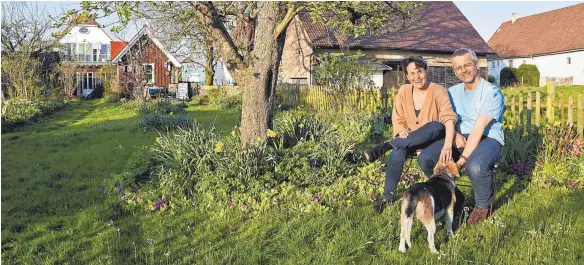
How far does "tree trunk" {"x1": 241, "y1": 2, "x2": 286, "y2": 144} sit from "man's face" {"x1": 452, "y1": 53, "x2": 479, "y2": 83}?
2441 mm

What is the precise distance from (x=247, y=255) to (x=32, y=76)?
21.8m

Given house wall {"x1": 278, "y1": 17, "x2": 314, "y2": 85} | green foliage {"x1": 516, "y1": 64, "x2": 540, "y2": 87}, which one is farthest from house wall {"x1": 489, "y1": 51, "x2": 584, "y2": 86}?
house wall {"x1": 278, "y1": 17, "x2": 314, "y2": 85}

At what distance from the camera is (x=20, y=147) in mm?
9570

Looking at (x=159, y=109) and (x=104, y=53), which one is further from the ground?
(x=104, y=53)

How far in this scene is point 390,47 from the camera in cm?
2658

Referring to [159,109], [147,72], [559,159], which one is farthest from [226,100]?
[559,159]

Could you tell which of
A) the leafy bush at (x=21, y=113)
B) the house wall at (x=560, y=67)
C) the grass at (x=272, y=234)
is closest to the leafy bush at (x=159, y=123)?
the leafy bush at (x=21, y=113)

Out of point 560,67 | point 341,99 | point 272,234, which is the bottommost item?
point 272,234

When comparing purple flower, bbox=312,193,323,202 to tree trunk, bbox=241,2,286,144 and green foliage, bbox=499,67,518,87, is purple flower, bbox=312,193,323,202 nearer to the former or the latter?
tree trunk, bbox=241,2,286,144

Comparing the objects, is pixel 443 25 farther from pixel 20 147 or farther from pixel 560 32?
pixel 20 147

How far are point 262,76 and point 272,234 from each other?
2668mm

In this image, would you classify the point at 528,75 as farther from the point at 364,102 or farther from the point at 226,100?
the point at 364,102

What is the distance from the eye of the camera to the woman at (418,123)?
14.5 ft

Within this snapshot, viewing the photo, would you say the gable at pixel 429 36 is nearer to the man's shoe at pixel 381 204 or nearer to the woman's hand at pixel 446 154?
the man's shoe at pixel 381 204
